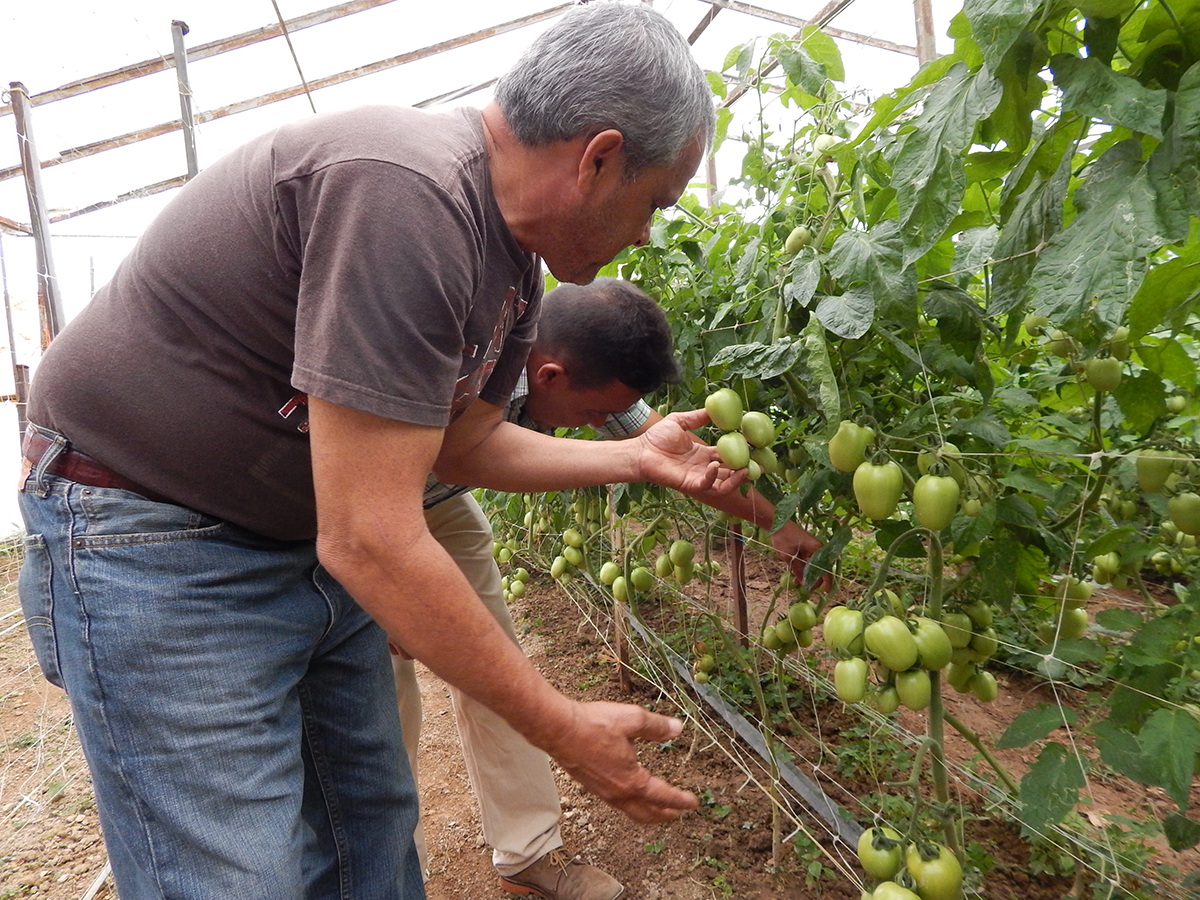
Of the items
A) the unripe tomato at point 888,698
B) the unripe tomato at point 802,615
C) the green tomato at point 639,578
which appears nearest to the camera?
the unripe tomato at point 888,698

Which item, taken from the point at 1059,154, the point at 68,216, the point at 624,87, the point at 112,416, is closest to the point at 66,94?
the point at 68,216

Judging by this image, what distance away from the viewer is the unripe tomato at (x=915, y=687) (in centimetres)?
112

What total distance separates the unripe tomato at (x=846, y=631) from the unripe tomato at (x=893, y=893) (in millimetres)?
318

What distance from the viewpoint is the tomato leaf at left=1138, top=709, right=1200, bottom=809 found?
0.92 metres

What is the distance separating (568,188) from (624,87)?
13 centimetres

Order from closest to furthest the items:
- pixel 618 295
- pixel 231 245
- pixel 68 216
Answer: pixel 231 245 → pixel 618 295 → pixel 68 216

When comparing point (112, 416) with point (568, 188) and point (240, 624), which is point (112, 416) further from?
point (568, 188)

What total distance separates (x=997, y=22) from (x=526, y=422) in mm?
1471

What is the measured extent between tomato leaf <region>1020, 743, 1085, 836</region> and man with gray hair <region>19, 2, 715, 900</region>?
0.47m

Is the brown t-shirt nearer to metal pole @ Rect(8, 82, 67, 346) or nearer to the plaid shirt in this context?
the plaid shirt

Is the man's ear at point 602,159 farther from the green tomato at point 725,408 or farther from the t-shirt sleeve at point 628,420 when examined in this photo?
the t-shirt sleeve at point 628,420

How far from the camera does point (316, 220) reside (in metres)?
0.82

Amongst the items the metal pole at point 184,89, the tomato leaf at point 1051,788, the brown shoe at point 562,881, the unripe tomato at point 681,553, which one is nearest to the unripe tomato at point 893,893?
the tomato leaf at point 1051,788

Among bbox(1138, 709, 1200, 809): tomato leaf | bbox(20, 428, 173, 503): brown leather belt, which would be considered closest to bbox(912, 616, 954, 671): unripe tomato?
bbox(1138, 709, 1200, 809): tomato leaf
